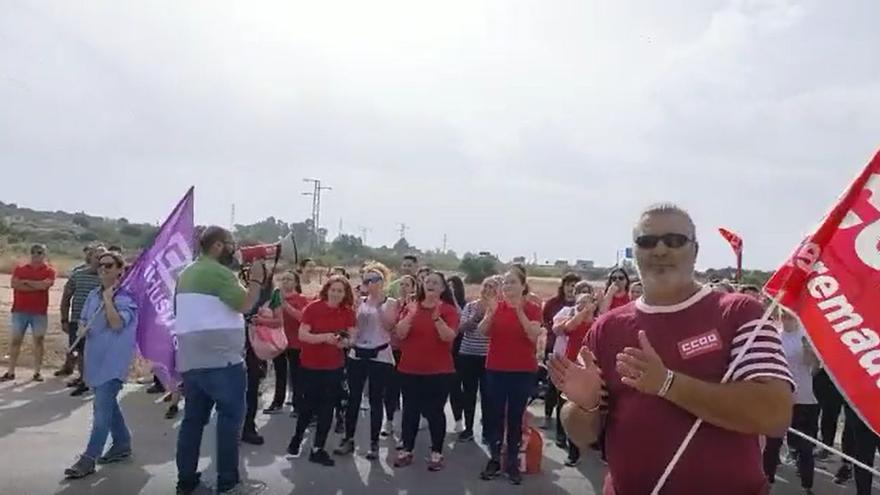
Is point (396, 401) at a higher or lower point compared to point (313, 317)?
lower

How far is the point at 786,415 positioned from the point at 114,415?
6025mm

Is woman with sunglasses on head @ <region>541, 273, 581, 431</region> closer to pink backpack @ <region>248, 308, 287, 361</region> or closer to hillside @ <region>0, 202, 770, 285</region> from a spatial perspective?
pink backpack @ <region>248, 308, 287, 361</region>

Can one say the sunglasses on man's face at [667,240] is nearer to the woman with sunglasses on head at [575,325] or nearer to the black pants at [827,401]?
the woman with sunglasses on head at [575,325]

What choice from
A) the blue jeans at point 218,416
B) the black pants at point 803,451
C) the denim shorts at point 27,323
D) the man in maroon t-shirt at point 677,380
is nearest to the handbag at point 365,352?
the blue jeans at point 218,416

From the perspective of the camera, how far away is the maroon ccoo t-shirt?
105 inches

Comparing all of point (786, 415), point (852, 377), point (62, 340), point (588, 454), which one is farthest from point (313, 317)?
point (62, 340)

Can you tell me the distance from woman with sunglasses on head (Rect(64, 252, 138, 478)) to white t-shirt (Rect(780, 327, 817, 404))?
544 centimetres

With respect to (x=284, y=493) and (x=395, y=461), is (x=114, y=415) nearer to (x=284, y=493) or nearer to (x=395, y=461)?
(x=284, y=493)

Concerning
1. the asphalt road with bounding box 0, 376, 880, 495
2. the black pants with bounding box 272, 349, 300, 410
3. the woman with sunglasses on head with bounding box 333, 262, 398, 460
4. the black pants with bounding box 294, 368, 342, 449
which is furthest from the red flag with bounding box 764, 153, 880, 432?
the black pants with bounding box 272, 349, 300, 410

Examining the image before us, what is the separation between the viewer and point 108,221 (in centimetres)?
9850

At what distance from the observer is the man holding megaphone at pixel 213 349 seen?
6.12m

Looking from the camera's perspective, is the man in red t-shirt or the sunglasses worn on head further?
the man in red t-shirt

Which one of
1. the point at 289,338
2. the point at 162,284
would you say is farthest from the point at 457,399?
the point at 162,284

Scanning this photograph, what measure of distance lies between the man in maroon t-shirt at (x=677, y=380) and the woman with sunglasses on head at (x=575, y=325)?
17.2ft
